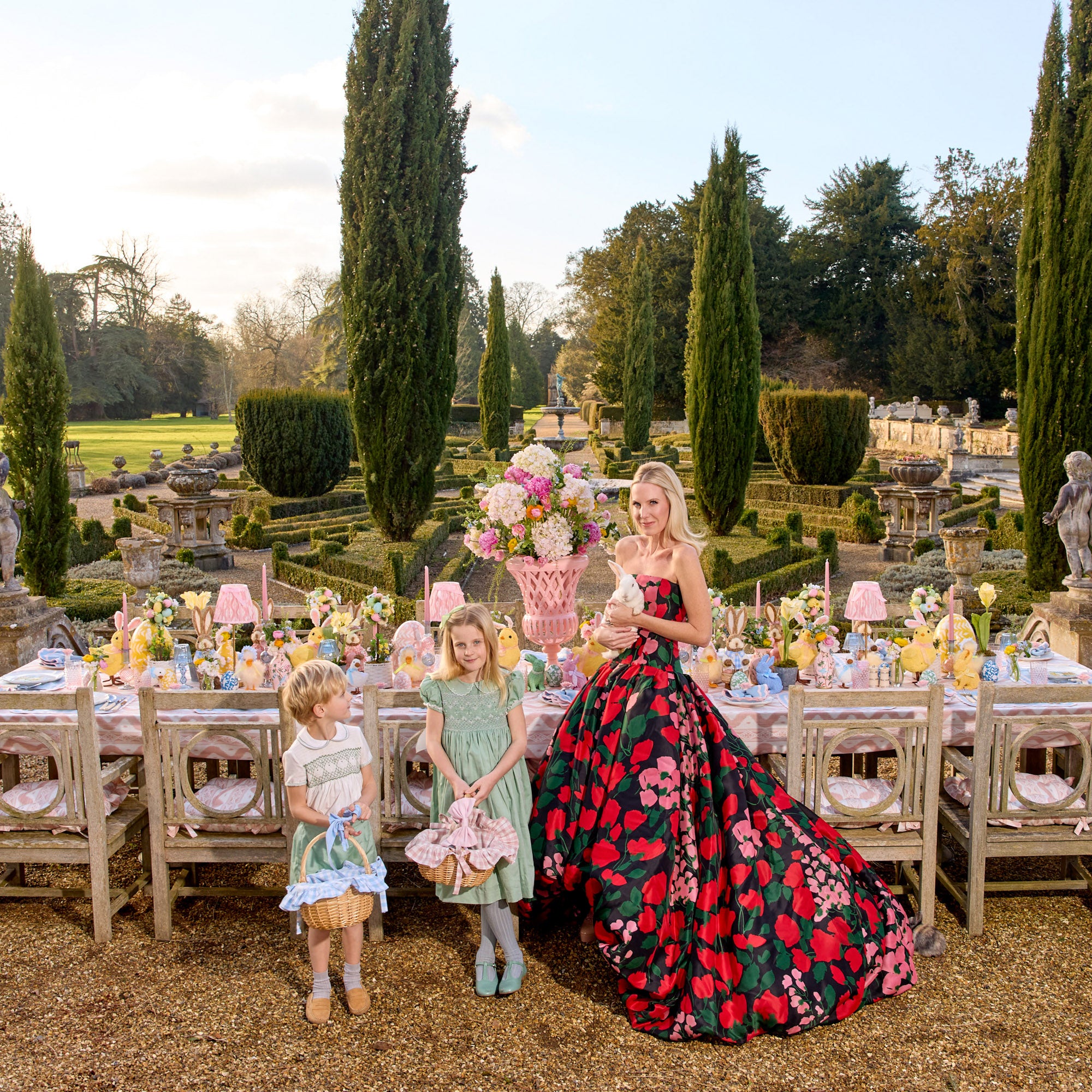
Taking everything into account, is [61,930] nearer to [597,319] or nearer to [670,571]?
[670,571]

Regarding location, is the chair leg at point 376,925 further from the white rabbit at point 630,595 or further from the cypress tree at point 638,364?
the cypress tree at point 638,364

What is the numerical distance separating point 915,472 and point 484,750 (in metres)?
11.3

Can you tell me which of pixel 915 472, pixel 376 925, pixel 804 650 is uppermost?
pixel 915 472

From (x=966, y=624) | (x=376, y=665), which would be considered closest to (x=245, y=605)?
(x=376, y=665)

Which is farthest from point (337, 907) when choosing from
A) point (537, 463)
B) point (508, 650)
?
point (537, 463)

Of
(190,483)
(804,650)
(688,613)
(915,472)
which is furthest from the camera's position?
(190,483)

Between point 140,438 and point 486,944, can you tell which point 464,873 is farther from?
point 140,438

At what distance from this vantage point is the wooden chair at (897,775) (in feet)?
12.1

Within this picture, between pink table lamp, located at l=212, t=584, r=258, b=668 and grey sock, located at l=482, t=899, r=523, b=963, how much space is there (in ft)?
6.66

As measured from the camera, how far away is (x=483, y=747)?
349 cm

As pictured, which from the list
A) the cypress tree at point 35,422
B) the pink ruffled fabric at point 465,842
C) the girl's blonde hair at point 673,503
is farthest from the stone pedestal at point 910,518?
the pink ruffled fabric at point 465,842

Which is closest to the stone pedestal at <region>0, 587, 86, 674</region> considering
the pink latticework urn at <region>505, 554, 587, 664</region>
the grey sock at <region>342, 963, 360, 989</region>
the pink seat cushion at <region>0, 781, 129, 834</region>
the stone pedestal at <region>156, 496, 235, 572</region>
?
the pink seat cushion at <region>0, 781, 129, 834</region>

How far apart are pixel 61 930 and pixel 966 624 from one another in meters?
4.42

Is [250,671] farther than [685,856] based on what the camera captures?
Yes
